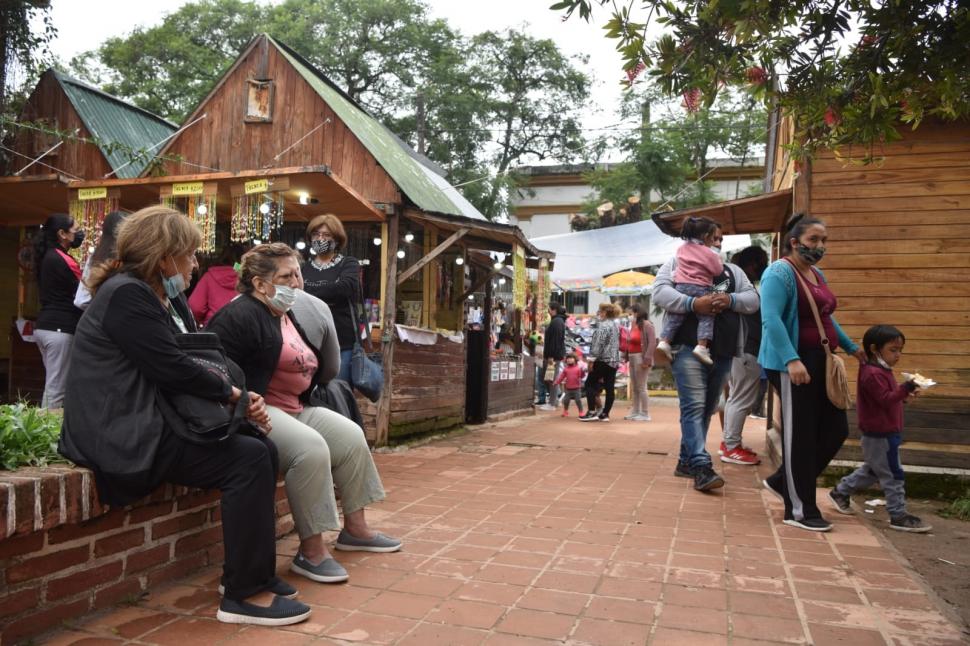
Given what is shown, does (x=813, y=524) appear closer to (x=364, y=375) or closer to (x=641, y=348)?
(x=364, y=375)

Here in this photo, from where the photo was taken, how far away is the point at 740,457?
22.2ft

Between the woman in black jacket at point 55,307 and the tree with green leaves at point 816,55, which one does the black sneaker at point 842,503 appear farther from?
the woman in black jacket at point 55,307

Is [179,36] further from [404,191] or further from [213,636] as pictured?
[213,636]

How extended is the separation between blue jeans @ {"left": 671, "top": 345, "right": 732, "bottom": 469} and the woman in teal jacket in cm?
86

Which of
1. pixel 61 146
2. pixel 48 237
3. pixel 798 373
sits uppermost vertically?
pixel 61 146

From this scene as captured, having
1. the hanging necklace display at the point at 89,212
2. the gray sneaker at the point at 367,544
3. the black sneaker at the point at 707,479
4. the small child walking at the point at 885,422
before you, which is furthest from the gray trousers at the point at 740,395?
the hanging necklace display at the point at 89,212

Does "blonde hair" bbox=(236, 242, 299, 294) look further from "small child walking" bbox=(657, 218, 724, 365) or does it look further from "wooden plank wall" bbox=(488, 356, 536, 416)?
"wooden plank wall" bbox=(488, 356, 536, 416)

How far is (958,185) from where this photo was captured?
19.3 ft

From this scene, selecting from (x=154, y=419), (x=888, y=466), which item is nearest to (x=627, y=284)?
(x=888, y=466)

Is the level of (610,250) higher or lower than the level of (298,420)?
higher

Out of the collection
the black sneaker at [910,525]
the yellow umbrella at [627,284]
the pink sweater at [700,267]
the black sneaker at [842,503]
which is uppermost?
the yellow umbrella at [627,284]

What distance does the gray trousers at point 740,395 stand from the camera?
661cm

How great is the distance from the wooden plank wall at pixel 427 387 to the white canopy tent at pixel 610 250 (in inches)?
292

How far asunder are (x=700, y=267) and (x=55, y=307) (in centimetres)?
497
